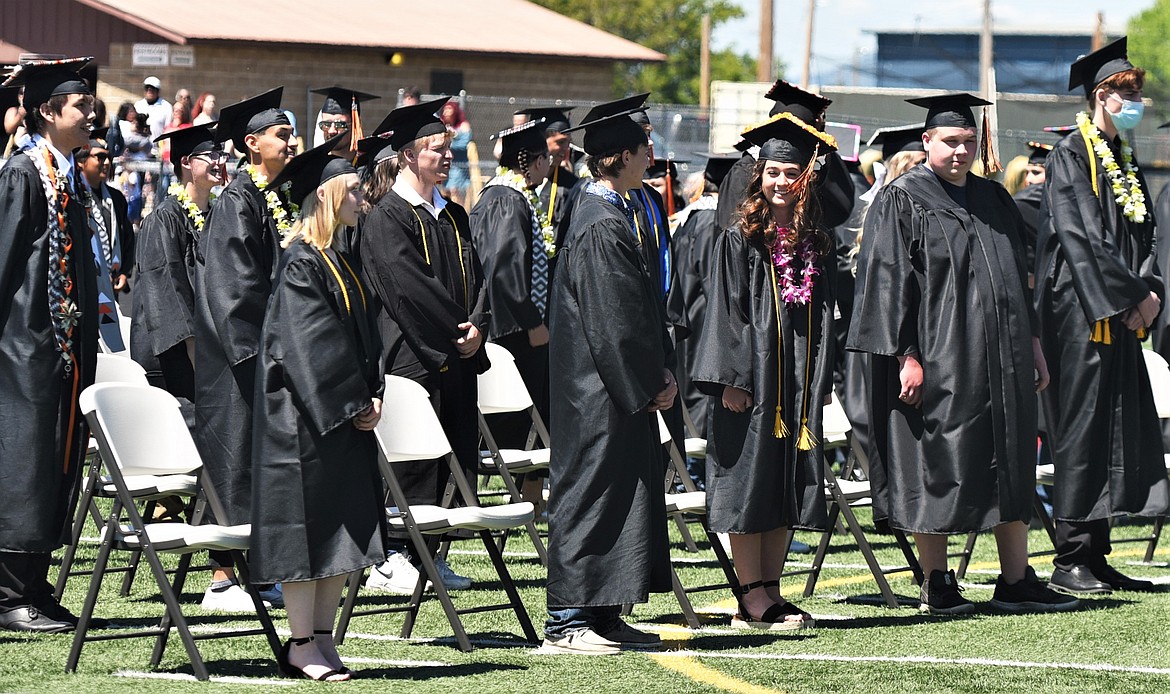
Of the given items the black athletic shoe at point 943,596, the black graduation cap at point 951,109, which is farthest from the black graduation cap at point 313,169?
the black athletic shoe at point 943,596

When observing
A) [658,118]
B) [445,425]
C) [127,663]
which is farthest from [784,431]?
[658,118]

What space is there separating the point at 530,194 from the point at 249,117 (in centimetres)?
250

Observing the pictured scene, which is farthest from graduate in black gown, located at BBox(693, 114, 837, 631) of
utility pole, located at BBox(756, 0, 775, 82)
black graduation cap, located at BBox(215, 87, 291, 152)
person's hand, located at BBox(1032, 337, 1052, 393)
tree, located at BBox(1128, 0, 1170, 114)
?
tree, located at BBox(1128, 0, 1170, 114)

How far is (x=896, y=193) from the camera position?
7.77 m

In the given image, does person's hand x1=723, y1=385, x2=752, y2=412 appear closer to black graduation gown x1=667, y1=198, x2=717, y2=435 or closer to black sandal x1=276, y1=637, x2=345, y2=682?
black sandal x1=276, y1=637, x2=345, y2=682

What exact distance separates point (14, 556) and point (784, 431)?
9.89 feet

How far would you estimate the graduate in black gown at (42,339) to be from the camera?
7051 millimetres

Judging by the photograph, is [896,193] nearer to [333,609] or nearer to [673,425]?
[673,425]

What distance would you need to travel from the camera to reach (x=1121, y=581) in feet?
27.4

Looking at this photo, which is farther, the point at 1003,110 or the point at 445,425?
the point at 1003,110

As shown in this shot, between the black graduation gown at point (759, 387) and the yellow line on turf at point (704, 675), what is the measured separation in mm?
789

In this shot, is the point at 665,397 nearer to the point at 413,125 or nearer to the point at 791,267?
the point at 791,267

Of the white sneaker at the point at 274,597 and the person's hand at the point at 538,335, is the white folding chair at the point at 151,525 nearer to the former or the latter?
the white sneaker at the point at 274,597

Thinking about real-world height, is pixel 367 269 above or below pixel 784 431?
Answer: above
